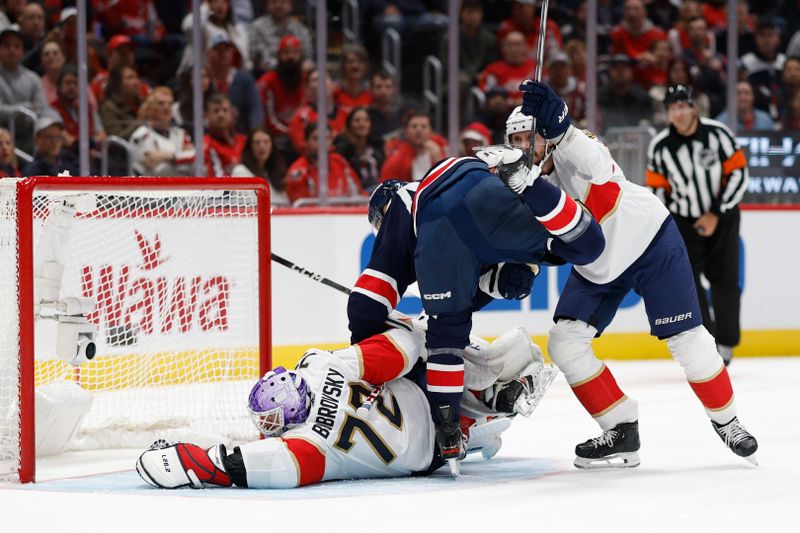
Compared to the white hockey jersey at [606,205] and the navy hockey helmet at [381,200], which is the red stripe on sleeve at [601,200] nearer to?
the white hockey jersey at [606,205]

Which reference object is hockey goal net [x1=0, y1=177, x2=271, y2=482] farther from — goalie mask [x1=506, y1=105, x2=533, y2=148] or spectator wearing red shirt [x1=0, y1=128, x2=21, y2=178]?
spectator wearing red shirt [x1=0, y1=128, x2=21, y2=178]

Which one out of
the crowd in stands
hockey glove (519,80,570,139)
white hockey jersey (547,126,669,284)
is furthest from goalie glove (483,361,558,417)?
the crowd in stands

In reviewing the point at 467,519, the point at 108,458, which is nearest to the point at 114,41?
the point at 108,458

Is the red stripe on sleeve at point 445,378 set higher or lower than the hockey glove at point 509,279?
lower

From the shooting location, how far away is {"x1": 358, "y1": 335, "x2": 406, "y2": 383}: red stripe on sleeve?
327cm

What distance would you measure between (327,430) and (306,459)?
0.28 feet

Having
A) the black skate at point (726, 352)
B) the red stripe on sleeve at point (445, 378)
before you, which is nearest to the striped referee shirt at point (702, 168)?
the black skate at point (726, 352)

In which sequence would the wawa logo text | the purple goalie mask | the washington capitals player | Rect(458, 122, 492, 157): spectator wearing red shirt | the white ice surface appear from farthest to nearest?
Rect(458, 122, 492, 157): spectator wearing red shirt → the wawa logo text → the washington capitals player → the purple goalie mask → the white ice surface

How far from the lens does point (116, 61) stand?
6.12m

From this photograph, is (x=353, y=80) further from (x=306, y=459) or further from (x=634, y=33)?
(x=306, y=459)

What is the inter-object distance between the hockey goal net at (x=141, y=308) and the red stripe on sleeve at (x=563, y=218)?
3.43 ft

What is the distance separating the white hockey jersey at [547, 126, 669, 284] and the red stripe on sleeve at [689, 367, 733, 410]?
0.37 meters

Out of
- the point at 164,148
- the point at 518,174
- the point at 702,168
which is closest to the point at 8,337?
the point at 518,174

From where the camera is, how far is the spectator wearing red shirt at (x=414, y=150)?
20.3ft
